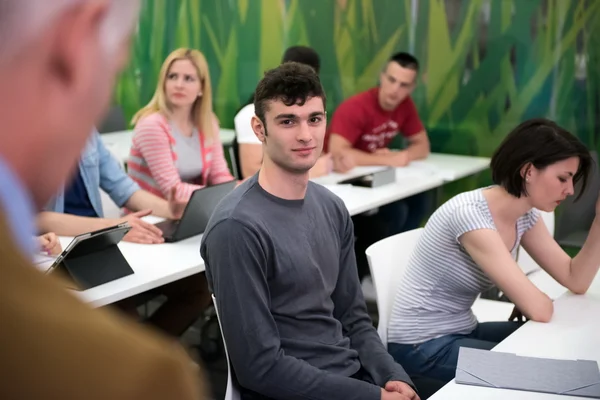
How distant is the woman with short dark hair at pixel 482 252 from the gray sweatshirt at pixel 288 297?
9.5 inches

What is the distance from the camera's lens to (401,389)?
1.95 metres

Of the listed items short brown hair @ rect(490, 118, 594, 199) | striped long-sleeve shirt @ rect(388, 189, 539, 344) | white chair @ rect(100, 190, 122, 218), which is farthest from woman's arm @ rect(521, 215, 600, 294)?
white chair @ rect(100, 190, 122, 218)

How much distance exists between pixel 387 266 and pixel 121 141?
2987mm

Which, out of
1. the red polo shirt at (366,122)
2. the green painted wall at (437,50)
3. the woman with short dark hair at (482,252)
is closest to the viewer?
the woman with short dark hair at (482,252)

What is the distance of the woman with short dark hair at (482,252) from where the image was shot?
220 centimetres

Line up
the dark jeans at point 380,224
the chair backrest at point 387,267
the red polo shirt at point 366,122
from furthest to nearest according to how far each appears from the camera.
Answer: the red polo shirt at point 366,122 → the dark jeans at point 380,224 → the chair backrest at point 387,267

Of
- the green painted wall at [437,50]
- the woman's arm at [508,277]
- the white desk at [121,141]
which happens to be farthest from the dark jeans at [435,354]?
the green painted wall at [437,50]

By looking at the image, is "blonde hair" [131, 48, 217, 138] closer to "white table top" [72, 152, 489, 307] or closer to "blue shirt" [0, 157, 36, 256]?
"white table top" [72, 152, 489, 307]

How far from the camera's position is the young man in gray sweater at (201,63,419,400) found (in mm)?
1825

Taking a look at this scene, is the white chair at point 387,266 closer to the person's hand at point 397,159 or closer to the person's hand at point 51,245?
the person's hand at point 51,245

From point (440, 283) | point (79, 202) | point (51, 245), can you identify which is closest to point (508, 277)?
point (440, 283)

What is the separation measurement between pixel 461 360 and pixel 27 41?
5.27ft

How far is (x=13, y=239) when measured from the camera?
325mm

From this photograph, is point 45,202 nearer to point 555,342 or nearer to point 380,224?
point 555,342
